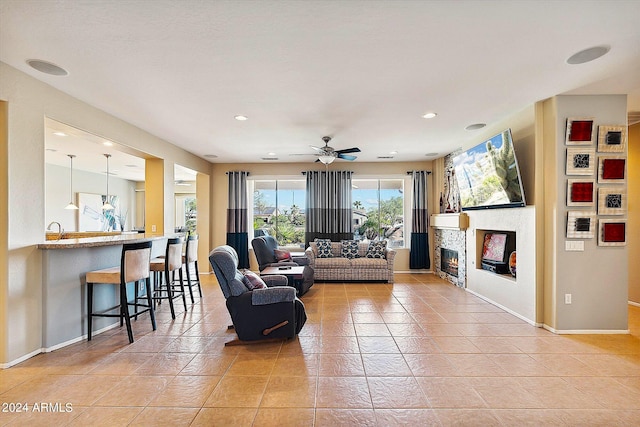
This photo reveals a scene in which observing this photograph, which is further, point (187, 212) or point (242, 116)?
point (187, 212)

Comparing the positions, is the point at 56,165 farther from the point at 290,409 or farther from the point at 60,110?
the point at 290,409

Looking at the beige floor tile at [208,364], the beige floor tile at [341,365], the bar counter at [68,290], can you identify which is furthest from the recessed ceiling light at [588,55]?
the bar counter at [68,290]

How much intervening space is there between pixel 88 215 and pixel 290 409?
32.3 ft

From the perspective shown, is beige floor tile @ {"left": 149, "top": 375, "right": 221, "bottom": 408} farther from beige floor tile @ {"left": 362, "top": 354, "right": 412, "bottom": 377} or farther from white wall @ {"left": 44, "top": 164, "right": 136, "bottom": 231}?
white wall @ {"left": 44, "top": 164, "right": 136, "bottom": 231}

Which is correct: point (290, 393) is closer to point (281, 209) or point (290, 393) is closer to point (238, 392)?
point (238, 392)

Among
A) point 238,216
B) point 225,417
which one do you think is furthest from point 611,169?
point 238,216

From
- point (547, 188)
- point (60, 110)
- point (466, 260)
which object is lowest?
point (466, 260)

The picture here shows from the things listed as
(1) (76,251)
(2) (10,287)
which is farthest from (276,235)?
(2) (10,287)

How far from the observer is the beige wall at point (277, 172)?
805 centimetres

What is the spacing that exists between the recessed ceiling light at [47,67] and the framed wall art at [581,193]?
552cm

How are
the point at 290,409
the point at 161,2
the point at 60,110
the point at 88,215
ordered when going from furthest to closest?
the point at 88,215 < the point at 60,110 < the point at 290,409 < the point at 161,2

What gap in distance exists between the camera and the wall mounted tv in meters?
4.25

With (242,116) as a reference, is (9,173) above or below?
below

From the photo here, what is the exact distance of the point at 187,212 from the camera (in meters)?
11.8
